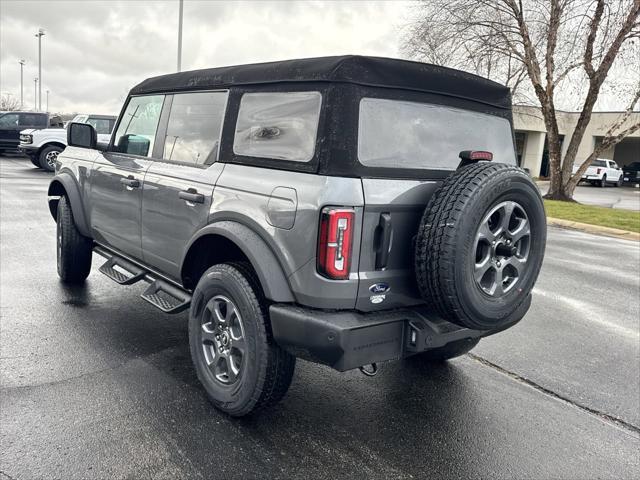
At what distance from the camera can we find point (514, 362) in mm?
4219

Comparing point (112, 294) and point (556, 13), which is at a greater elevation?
point (556, 13)

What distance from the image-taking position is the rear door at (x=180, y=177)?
3.37m

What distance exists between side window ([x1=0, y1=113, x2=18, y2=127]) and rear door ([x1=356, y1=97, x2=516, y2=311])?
2244cm

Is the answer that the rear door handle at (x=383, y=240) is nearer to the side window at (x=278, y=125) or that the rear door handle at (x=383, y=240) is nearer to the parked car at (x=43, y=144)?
the side window at (x=278, y=125)

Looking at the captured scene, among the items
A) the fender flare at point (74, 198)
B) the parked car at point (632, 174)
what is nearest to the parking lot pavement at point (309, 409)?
the fender flare at point (74, 198)

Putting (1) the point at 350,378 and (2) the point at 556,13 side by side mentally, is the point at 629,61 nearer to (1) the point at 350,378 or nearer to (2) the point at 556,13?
(2) the point at 556,13

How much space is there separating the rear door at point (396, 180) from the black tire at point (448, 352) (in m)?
1.01

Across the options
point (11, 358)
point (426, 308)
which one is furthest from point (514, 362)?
point (11, 358)

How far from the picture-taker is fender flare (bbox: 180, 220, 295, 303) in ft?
8.99

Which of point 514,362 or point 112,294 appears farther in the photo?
point 112,294

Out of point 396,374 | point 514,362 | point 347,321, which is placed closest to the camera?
point 347,321

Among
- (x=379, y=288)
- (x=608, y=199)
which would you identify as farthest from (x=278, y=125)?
(x=608, y=199)

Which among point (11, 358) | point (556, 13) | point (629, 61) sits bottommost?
point (11, 358)

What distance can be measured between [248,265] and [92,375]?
4.49 feet
